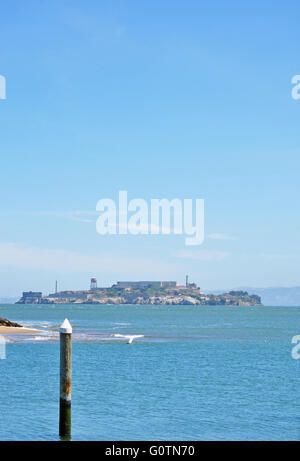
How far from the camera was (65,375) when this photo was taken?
27.5 meters

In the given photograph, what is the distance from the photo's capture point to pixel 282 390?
151 ft

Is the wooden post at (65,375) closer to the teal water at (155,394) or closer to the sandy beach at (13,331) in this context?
the teal water at (155,394)

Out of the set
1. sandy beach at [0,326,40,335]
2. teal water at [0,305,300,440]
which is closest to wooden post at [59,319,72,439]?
teal water at [0,305,300,440]

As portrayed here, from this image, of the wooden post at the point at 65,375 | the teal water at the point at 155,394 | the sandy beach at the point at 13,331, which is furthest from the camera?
the sandy beach at the point at 13,331

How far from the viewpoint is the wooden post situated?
88.7ft

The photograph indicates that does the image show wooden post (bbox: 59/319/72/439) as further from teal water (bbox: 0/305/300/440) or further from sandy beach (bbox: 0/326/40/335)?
sandy beach (bbox: 0/326/40/335)

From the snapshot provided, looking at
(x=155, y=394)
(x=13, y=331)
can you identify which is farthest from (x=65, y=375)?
(x=13, y=331)

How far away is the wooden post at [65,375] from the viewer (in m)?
27.0

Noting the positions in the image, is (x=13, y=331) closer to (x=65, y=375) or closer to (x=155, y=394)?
(x=155, y=394)

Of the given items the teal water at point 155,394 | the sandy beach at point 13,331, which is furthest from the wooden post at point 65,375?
the sandy beach at point 13,331

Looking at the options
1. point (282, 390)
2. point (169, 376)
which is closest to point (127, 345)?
Result: point (169, 376)
